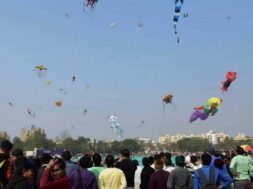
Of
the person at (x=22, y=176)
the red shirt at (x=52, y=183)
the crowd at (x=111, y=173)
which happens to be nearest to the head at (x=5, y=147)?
the crowd at (x=111, y=173)

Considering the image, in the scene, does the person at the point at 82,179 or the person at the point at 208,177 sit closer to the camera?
the person at the point at 82,179

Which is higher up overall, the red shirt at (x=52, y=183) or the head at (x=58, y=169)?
the head at (x=58, y=169)

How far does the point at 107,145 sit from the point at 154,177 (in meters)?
122

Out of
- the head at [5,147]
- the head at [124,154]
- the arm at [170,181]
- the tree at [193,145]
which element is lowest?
the arm at [170,181]

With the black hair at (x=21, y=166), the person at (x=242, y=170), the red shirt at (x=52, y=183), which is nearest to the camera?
the black hair at (x=21, y=166)

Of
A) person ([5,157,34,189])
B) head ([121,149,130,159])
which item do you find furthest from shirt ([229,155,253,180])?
person ([5,157,34,189])

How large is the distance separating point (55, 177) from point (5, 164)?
1.45 m

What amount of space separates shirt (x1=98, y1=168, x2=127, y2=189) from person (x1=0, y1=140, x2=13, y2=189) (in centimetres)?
148

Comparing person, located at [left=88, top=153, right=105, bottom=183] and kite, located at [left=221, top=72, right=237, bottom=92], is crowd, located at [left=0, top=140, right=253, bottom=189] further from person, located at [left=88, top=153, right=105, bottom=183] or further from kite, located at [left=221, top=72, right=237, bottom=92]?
kite, located at [left=221, top=72, right=237, bottom=92]

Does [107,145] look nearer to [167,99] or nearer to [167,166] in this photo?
[167,99]

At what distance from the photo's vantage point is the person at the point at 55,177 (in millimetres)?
5328

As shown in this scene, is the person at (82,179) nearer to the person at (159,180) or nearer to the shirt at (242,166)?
the person at (159,180)

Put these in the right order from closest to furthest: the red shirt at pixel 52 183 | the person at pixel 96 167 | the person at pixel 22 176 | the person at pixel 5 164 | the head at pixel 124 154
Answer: the person at pixel 22 176 → the red shirt at pixel 52 183 → the person at pixel 5 164 → the person at pixel 96 167 → the head at pixel 124 154

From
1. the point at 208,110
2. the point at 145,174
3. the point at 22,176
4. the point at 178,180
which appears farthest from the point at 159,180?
the point at 208,110
